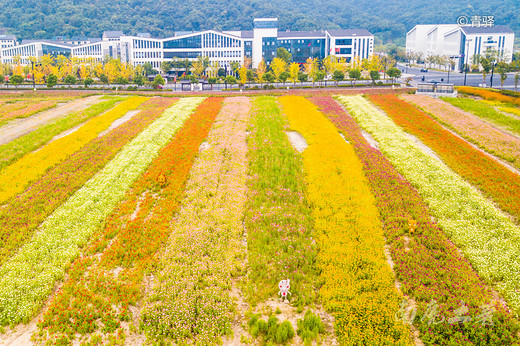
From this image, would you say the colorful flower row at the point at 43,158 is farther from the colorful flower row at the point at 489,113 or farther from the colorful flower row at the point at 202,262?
the colorful flower row at the point at 489,113

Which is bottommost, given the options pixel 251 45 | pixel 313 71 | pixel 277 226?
pixel 277 226

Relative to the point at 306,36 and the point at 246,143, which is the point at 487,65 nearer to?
the point at 306,36

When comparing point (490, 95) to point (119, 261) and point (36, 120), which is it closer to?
point (119, 261)

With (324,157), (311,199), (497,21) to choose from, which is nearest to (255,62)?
(324,157)

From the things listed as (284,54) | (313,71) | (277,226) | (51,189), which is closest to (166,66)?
(284,54)

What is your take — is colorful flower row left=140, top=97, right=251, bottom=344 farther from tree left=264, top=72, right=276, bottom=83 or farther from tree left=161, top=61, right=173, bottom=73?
tree left=161, top=61, right=173, bottom=73

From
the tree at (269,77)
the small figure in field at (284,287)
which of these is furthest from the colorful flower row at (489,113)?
the tree at (269,77)
